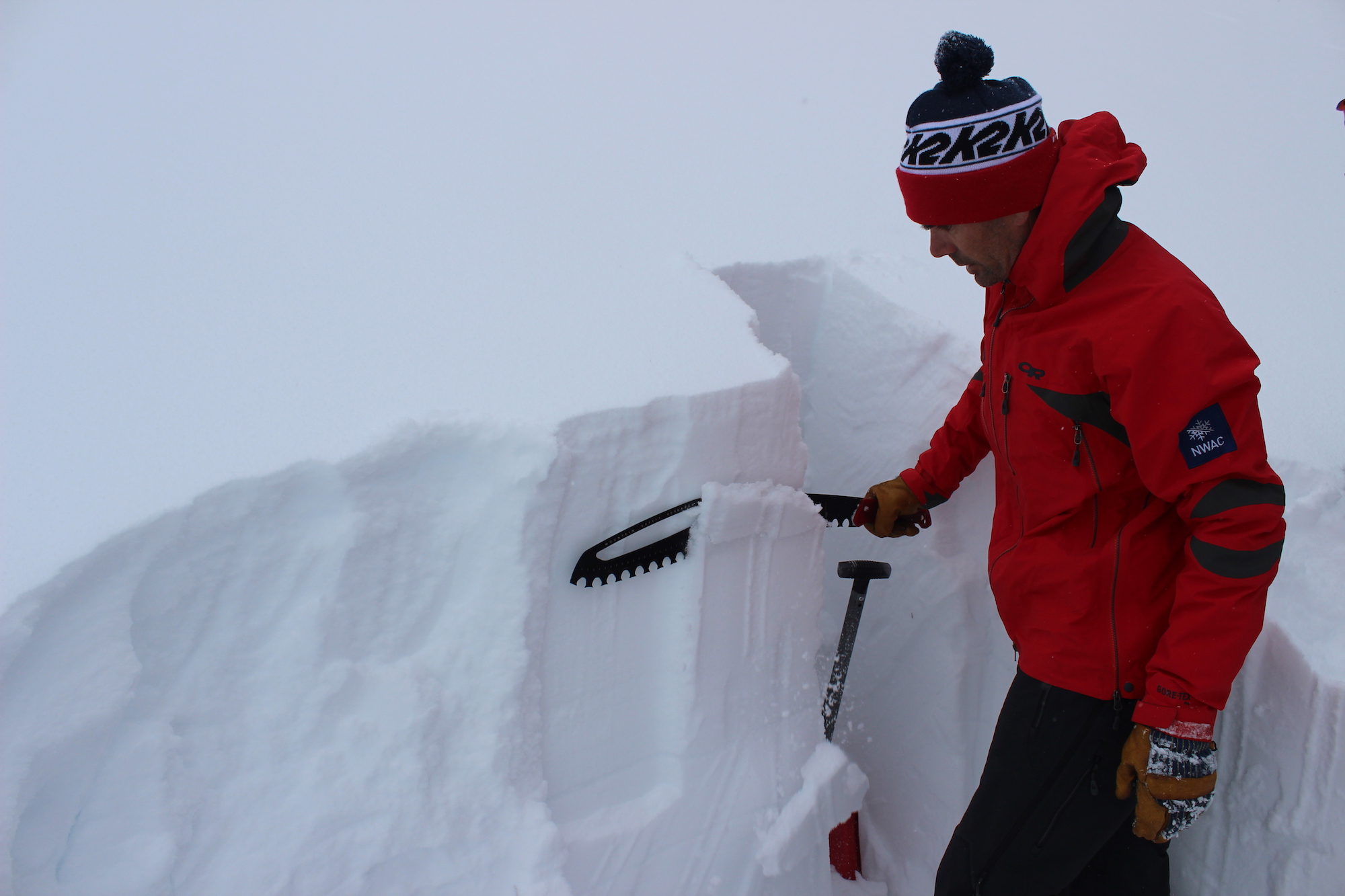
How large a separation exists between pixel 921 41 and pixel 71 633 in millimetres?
4374

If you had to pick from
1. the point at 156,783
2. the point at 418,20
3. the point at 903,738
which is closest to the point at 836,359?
the point at 903,738

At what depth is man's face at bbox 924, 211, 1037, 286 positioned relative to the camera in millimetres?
1229

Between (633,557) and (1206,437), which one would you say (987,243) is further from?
(633,557)

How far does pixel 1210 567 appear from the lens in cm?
110

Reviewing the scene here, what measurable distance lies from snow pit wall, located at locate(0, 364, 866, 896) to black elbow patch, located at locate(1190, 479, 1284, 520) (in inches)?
29.7

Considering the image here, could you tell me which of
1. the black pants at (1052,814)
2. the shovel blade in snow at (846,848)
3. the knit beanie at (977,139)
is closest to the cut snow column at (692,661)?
the shovel blade in snow at (846,848)

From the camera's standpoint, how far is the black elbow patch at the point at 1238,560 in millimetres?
1081

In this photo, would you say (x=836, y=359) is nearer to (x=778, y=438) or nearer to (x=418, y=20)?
(x=778, y=438)

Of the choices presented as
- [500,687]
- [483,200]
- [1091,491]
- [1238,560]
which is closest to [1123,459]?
[1091,491]

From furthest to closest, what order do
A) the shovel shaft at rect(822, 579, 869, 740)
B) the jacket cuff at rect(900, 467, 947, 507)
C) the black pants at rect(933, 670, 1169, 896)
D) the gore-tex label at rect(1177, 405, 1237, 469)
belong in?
the shovel shaft at rect(822, 579, 869, 740)
the jacket cuff at rect(900, 467, 947, 507)
the black pants at rect(933, 670, 1169, 896)
the gore-tex label at rect(1177, 405, 1237, 469)

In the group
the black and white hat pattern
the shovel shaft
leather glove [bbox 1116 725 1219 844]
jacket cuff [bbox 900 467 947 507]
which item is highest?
the black and white hat pattern

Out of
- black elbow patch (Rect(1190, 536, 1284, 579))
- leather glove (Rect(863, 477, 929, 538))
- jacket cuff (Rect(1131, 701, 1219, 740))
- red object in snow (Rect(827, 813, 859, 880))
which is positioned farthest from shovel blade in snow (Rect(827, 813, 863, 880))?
black elbow patch (Rect(1190, 536, 1284, 579))

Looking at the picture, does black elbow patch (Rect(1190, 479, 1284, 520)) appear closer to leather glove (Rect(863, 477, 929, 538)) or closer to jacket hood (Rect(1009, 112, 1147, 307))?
jacket hood (Rect(1009, 112, 1147, 307))

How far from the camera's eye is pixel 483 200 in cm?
238
